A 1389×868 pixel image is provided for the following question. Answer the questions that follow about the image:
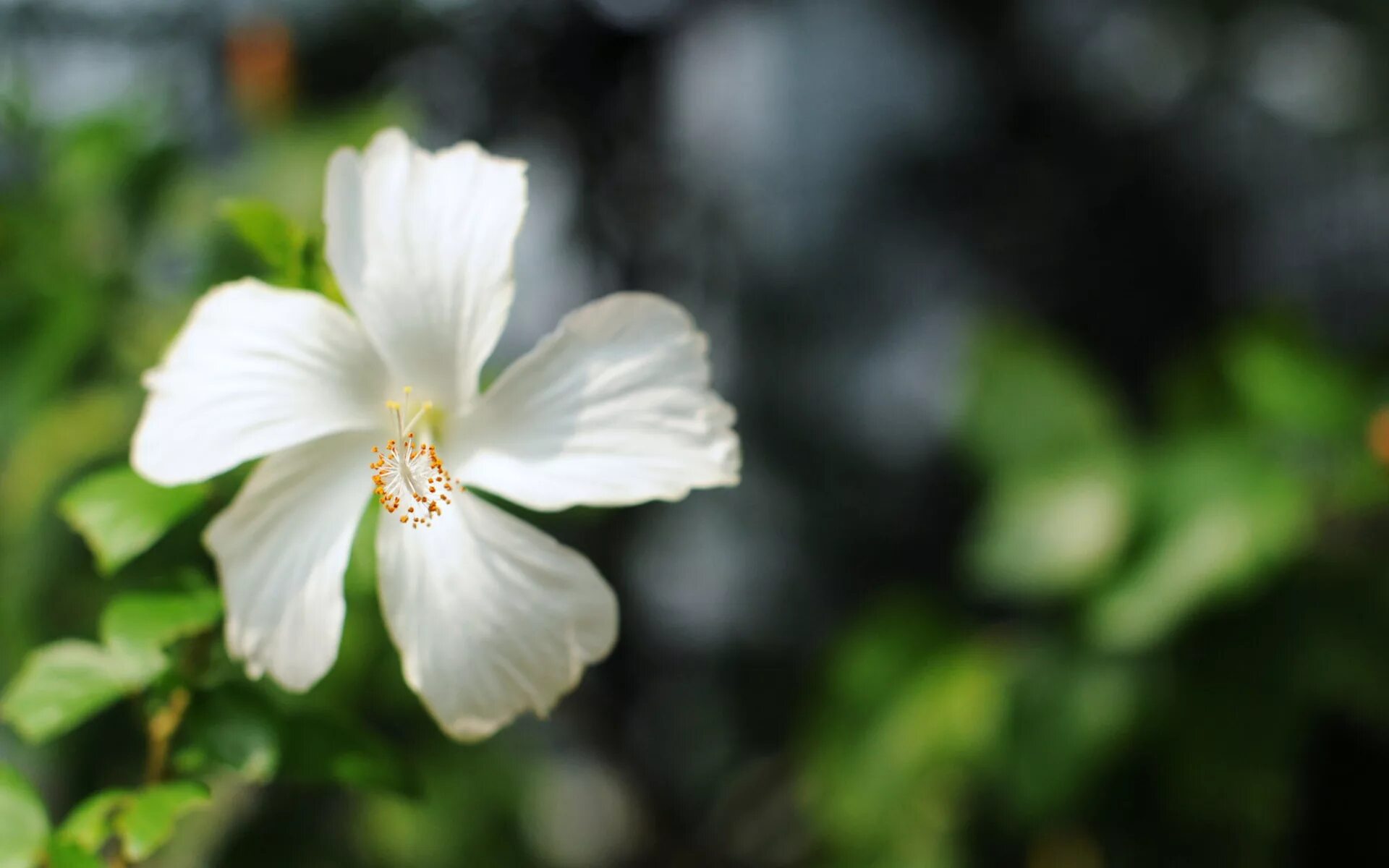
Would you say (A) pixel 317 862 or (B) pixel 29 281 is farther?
(A) pixel 317 862

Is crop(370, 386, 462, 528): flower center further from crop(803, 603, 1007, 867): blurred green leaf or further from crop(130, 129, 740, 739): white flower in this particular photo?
crop(803, 603, 1007, 867): blurred green leaf

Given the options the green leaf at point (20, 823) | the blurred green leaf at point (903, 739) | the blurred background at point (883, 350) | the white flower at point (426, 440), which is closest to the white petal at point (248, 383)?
the white flower at point (426, 440)

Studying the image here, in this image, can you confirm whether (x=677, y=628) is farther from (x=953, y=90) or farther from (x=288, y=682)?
(x=288, y=682)

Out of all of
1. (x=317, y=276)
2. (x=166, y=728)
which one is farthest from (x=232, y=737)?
(x=317, y=276)

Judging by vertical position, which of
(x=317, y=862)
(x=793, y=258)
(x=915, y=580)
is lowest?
(x=317, y=862)

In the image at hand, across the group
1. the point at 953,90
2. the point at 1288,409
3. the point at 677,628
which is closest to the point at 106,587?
the point at 677,628

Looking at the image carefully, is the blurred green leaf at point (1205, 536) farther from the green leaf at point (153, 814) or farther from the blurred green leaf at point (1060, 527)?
the green leaf at point (153, 814)
